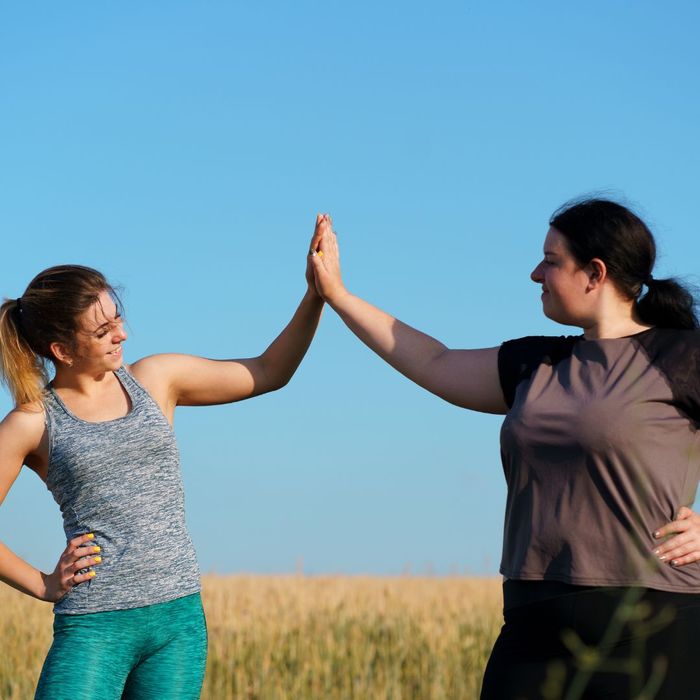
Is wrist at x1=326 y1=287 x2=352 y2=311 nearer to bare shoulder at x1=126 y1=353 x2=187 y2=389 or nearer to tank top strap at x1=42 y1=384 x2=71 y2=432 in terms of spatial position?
bare shoulder at x1=126 y1=353 x2=187 y2=389

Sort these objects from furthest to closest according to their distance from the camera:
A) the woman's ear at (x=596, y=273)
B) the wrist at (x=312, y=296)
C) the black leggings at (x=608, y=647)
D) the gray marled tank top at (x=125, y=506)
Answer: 1. the wrist at (x=312, y=296)
2. the gray marled tank top at (x=125, y=506)
3. the woman's ear at (x=596, y=273)
4. the black leggings at (x=608, y=647)

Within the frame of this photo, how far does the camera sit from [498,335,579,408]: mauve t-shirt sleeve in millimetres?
3100

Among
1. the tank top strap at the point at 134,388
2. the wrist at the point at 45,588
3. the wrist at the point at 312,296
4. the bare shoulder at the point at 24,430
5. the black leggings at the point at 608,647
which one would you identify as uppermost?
the wrist at the point at 312,296

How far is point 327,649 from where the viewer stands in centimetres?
631

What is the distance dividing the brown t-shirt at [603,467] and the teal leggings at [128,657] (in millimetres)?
966

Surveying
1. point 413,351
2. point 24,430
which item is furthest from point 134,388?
point 413,351

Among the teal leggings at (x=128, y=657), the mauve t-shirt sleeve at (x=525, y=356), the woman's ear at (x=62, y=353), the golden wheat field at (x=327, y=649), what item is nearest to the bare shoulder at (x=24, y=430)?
the woman's ear at (x=62, y=353)

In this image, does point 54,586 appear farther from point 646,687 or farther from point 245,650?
point 245,650

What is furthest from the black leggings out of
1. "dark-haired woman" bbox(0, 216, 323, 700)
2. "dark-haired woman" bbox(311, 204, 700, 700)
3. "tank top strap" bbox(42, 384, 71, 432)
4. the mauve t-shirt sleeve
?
"tank top strap" bbox(42, 384, 71, 432)

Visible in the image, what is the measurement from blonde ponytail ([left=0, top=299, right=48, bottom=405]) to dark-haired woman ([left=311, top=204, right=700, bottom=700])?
147cm

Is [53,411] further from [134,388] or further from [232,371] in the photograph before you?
[232,371]

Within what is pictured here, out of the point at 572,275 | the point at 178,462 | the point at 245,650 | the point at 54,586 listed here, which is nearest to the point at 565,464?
the point at 572,275

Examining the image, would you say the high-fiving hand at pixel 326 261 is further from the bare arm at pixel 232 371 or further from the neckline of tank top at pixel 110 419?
the neckline of tank top at pixel 110 419

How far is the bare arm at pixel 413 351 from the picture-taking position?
3.21 meters
